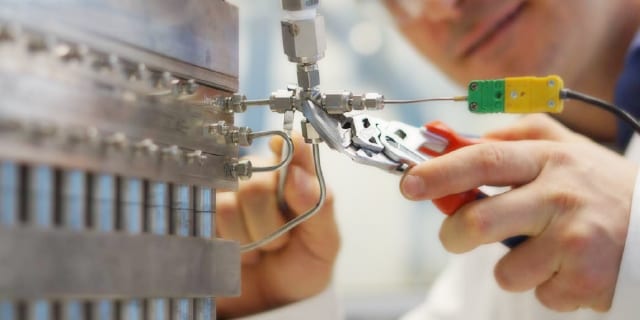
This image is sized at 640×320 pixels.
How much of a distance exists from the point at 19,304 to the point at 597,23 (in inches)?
23.7

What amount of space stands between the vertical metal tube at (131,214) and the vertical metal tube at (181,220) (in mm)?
19

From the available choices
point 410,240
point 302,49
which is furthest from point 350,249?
point 302,49

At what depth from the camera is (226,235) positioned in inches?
17.7

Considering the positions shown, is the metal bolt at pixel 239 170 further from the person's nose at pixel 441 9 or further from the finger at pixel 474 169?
the person's nose at pixel 441 9

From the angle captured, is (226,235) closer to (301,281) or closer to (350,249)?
(301,281)

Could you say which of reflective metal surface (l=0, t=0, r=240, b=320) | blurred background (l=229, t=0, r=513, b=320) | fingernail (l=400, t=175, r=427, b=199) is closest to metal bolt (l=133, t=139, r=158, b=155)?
reflective metal surface (l=0, t=0, r=240, b=320)

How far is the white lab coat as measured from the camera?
1.16 ft

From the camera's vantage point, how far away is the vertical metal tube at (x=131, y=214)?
0.22 meters

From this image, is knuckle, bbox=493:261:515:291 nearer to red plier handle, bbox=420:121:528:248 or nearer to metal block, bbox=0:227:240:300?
red plier handle, bbox=420:121:528:248

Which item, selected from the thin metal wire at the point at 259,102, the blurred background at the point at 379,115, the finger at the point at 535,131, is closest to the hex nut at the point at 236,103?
the thin metal wire at the point at 259,102

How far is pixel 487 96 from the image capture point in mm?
320

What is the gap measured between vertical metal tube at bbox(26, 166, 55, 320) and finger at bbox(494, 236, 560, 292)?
233 mm

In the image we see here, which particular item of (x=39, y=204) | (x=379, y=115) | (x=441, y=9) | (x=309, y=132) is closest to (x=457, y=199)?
(x=309, y=132)

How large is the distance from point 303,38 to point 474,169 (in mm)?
105
